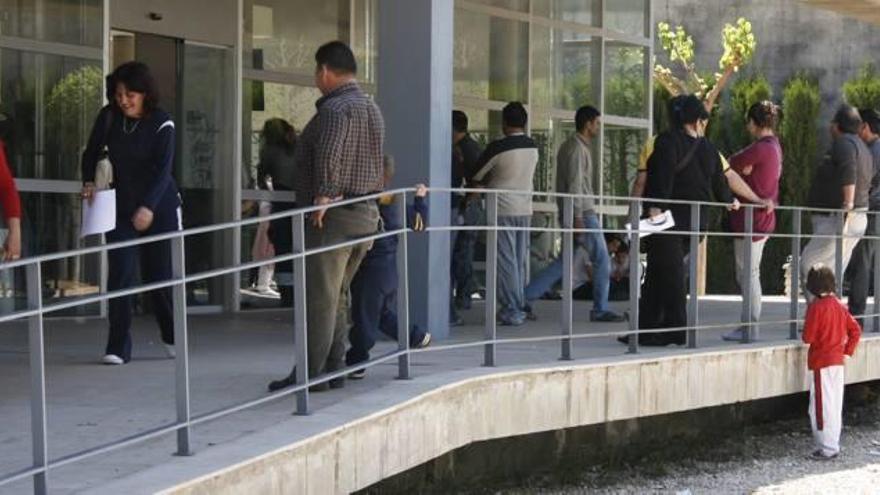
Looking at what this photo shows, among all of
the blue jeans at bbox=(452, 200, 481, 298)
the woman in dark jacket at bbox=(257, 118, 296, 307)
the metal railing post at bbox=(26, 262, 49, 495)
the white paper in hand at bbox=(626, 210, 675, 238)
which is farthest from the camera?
the woman in dark jacket at bbox=(257, 118, 296, 307)

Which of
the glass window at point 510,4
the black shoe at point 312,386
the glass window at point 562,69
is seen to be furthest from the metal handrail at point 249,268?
the glass window at point 562,69

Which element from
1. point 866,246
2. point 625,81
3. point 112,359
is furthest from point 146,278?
point 625,81

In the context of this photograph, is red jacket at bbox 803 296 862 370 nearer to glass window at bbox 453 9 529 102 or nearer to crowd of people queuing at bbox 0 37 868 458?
crowd of people queuing at bbox 0 37 868 458

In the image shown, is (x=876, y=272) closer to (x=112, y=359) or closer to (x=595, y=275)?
(x=595, y=275)

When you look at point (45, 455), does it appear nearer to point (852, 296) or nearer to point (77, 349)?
point (77, 349)

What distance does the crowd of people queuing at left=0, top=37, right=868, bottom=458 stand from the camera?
7953 mm

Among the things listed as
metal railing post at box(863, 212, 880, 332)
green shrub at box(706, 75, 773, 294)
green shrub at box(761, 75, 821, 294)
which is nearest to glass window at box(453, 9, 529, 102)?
metal railing post at box(863, 212, 880, 332)

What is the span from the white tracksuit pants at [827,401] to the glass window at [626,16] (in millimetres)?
7231

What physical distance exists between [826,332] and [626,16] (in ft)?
24.9

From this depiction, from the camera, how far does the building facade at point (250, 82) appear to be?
1087cm

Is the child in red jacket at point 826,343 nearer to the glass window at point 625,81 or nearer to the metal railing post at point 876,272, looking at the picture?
the metal railing post at point 876,272

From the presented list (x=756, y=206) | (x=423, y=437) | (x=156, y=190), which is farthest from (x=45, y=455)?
(x=756, y=206)

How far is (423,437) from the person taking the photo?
8148mm

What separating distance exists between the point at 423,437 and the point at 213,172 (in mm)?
6124
